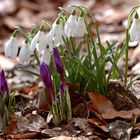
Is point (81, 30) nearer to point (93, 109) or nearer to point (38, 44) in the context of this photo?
point (38, 44)

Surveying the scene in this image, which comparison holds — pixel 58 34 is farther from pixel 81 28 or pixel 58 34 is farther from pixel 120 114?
pixel 120 114

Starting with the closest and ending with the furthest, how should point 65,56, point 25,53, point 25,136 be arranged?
point 25,136
point 25,53
point 65,56

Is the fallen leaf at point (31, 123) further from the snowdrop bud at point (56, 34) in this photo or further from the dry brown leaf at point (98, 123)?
the snowdrop bud at point (56, 34)

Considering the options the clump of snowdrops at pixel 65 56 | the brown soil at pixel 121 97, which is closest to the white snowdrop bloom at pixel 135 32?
the clump of snowdrops at pixel 65 56

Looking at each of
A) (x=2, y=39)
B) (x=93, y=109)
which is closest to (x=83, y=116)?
(x=93, y=109)

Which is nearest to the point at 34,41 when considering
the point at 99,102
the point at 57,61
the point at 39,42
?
the point at 39,42
